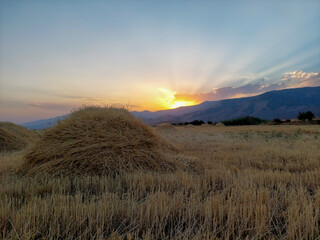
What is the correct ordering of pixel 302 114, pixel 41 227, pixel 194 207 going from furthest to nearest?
pixel 302 114
pixel 194 207
pixel 41 227

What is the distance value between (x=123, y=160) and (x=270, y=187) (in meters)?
2.66

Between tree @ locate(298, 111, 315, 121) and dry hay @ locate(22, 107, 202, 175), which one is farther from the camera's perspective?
tree @ locate(298, 111, 315, 121)

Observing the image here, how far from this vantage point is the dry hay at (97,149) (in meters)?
3.69

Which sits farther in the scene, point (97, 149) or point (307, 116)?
point (307, 116)

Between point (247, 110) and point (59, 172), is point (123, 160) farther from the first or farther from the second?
point (247, 110)

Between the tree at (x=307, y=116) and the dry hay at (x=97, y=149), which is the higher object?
the dry hay at (x=97, y=149)

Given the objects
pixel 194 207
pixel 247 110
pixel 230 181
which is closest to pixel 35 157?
pixel 194 207

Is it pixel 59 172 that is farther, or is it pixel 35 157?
pixel 35 157

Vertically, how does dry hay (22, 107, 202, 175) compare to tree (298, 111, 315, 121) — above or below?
above

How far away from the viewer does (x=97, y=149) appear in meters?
3.87

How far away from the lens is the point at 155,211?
6.10 ft

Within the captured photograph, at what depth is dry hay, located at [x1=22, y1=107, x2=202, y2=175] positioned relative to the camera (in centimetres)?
369

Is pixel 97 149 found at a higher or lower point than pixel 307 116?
higher

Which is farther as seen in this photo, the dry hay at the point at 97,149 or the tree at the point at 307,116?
the tree at the point at 307,116
